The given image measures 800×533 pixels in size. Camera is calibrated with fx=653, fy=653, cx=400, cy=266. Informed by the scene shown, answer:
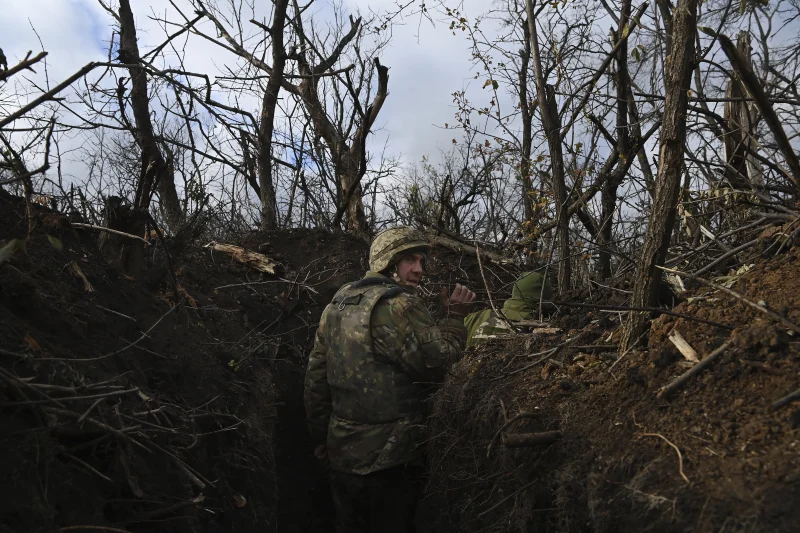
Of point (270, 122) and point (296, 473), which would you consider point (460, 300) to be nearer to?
point (296, 473)

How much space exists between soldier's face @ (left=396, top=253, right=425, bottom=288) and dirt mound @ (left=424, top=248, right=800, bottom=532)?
3.80 ft

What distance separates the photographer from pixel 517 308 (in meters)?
5.01

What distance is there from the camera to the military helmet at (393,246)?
5125mm

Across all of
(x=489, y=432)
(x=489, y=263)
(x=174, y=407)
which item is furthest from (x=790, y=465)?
(x=489, y=263)

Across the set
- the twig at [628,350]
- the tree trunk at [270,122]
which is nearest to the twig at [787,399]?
the twig at [628,350]

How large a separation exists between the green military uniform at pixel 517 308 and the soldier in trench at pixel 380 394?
0.24 metres

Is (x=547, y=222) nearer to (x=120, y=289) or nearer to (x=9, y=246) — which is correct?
(x=120, y=289)

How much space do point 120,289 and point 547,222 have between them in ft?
14.6

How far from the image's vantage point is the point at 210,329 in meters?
6.38

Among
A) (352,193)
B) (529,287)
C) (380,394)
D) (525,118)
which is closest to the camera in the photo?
(380,394)

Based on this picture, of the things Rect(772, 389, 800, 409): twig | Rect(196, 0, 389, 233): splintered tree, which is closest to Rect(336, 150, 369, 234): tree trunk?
Rect(196, 0, 389, 233): splintered tree

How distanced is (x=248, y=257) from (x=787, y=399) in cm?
713

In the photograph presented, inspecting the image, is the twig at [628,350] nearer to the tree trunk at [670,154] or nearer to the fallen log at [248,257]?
the tree trunk at [670,154]

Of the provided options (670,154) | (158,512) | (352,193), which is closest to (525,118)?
(352,193)
